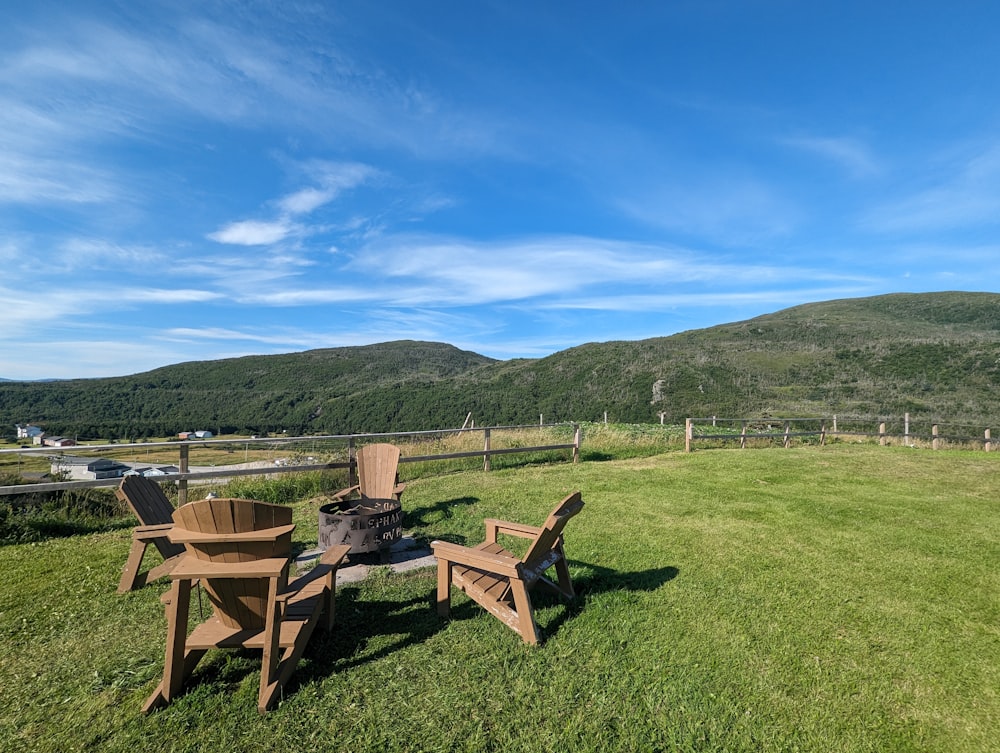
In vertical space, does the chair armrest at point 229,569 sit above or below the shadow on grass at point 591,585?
above

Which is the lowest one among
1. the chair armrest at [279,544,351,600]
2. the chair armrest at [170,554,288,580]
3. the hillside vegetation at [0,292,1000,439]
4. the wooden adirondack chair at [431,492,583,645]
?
the wooden adirondack chair at [431,492,583,645]

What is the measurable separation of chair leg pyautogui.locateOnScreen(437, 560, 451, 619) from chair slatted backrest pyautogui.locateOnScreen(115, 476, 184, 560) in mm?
2498

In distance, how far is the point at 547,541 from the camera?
140 inches

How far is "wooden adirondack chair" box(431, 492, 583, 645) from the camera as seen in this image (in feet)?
10.7

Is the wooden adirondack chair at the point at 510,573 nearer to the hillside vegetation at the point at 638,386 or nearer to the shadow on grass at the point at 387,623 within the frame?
the shadow on grass at the point at 387,623

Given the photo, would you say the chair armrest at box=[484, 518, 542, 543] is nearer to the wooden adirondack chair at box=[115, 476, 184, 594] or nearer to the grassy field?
the grassy field

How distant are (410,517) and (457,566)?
2.89 m

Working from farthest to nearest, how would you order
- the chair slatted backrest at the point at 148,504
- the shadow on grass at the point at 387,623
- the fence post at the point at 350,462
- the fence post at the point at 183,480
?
the fence post at the point at 350,462, the fence post at the point at 183,480, the chair slatted backrest at the point at 148,504, the shadow on grass at the point at 387,623

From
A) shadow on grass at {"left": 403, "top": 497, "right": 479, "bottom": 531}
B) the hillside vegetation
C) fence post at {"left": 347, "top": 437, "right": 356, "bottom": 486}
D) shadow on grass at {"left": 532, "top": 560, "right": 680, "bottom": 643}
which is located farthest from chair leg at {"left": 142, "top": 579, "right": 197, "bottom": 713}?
the hillside vegetation

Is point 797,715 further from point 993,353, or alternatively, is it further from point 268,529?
point 993,353

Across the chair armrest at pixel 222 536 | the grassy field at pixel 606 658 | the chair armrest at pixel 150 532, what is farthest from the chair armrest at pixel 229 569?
the chair armrest at pixel 150 532

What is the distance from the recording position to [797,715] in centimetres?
254

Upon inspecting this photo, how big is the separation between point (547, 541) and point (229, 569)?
212 cm

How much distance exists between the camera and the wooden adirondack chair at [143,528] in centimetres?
409
